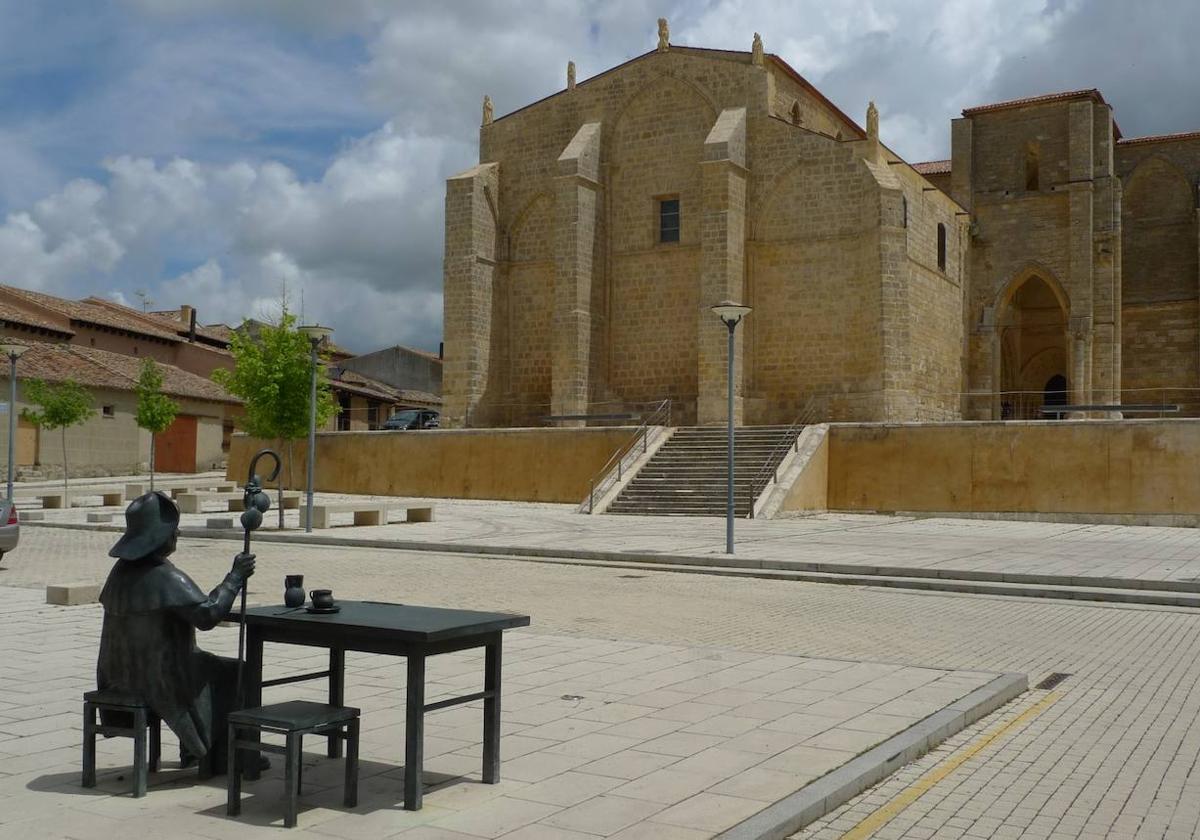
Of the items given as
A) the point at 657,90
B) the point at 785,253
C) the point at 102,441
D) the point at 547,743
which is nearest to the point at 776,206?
the point at 785,253

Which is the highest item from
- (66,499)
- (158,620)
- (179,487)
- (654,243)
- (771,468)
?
(654,243)

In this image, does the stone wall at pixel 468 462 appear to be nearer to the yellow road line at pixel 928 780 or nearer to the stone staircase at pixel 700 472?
the stone staircase at pixel 700 472

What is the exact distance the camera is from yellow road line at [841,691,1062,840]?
4770mm

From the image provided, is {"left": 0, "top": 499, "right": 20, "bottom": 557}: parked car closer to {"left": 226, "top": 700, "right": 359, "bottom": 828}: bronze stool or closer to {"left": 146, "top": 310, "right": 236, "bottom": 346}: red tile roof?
{"left": 226, "top": 700, "right": 359, "bottom": 828}: bronze stool

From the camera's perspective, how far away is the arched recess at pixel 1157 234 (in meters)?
40.3

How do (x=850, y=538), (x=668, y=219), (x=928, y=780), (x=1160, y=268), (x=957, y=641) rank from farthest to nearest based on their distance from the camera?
(x=1160, y=268) → (x=668, y=219) → (x=850, y=538) → (x=957, y=641) → (x=928, y=780)

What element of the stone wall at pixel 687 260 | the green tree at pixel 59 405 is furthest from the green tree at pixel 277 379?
the green tree at pixel 59 405

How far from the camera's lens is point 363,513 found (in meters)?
23.5

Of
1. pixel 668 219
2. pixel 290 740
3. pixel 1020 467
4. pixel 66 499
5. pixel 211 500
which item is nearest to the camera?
pixel 290 740

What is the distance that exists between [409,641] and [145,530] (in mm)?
1217

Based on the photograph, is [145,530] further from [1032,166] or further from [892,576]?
[1032,166]

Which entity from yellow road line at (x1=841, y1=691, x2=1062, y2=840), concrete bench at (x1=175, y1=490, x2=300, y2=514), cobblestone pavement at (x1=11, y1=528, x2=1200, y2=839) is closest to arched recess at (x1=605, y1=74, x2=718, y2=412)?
concrete bench at (x1=175, y1=490, x2=300, y2=514)

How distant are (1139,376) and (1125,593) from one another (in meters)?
30.3

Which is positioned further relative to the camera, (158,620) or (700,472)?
(700,472)
